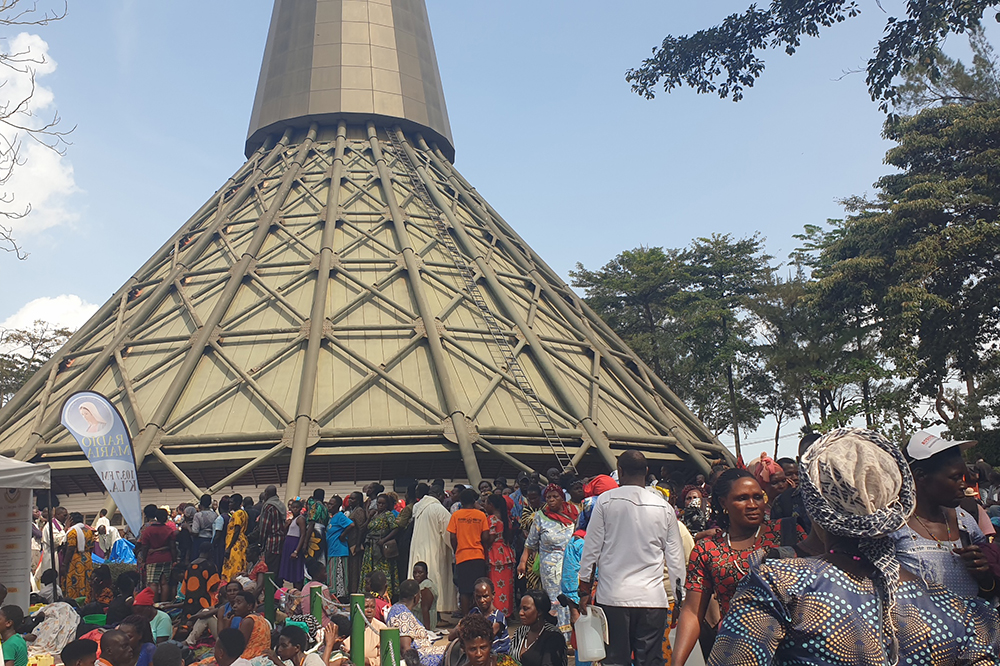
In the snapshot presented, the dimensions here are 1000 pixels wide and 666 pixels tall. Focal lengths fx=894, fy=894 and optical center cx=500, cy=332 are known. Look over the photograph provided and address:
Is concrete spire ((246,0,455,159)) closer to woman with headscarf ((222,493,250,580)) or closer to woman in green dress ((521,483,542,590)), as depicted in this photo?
woman with headscarf ((222,493,250,580))

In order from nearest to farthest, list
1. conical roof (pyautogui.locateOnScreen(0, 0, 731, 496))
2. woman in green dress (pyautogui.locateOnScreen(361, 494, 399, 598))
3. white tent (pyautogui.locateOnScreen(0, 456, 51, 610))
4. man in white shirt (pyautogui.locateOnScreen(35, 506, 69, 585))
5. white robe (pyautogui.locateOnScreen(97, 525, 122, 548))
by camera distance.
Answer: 1. white tent (pyautogui.locateOnScreen(0, 456, 51, 610))
2. woman in green dress (pyautogui.locateOnScreen(361, 494, 399, 598))
3. man in white shirt (pyautogui.locateOnScreen(35, 506, 69, 585))
4. white robe (pyautogui.locateOnScreen(97, 525, 122, 548))
5. conical roof (pyautogui.locateOnScreen(0, 0, 731, 496))

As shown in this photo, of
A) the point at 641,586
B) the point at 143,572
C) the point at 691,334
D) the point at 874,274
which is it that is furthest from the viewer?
the point at 691,334

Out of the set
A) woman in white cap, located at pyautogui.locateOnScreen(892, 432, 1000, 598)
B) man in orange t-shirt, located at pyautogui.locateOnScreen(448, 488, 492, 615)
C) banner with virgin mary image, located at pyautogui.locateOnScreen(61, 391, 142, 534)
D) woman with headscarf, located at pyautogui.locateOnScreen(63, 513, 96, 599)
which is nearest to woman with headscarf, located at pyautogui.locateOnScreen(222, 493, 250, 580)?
banner with virgin mary image, located at pyautogui.locateOnScreen(61, 391, 142, 534)

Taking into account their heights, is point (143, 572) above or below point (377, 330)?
below

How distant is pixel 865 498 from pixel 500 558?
30.3 feet

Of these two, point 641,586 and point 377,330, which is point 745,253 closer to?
point 377,330

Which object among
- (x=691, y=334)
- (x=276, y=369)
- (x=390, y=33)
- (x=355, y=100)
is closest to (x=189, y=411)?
(x=276, y=369)

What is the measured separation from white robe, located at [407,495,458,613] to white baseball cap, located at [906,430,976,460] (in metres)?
8.74

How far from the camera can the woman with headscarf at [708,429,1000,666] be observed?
287 cm

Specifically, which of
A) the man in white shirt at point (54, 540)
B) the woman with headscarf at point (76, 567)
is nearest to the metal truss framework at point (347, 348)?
the man in white shirt at point (54, 540)

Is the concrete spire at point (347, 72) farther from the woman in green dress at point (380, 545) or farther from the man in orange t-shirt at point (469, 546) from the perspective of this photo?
the man in orange t-shirt at point (469, 546)

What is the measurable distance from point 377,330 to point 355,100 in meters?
10.3

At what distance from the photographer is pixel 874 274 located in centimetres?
2531

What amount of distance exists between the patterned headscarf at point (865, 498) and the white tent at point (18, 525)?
10.5m
